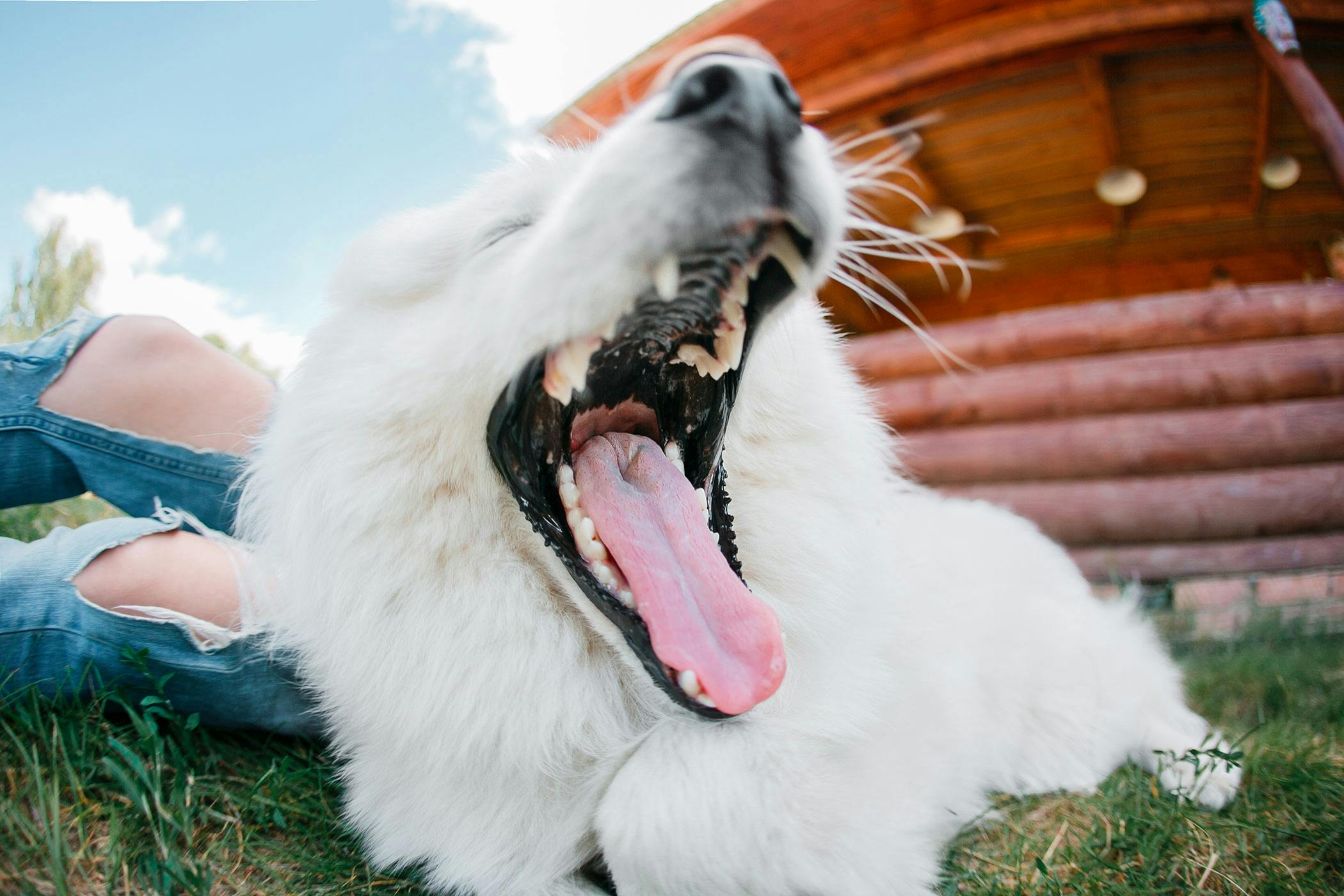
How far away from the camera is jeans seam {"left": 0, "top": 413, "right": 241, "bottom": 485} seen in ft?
5.22

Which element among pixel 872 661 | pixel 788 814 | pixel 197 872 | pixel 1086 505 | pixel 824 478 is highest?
pixel 1086 505

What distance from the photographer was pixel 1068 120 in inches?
227

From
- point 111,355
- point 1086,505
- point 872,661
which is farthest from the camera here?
point 1086,505

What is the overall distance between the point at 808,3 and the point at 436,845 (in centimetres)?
508

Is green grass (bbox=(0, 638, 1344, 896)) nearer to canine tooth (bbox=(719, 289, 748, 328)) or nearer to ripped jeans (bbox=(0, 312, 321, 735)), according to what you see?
ripped jeans (bbox=(0, 312, 321, 735))

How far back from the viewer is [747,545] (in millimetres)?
1218

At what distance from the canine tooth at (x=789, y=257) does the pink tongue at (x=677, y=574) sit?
1.31 ft

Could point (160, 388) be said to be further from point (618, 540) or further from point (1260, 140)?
point (1260, 140)

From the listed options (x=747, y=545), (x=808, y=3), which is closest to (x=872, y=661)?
(x=747, y=545)

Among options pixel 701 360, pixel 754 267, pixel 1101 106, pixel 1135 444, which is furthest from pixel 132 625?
pixel 1101 106

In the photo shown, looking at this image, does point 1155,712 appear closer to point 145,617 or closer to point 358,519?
point 358,519

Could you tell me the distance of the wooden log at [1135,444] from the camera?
3.85m

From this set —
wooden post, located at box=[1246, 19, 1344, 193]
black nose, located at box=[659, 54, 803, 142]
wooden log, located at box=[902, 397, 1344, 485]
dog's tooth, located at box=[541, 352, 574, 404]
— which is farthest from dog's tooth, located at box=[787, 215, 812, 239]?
wooden post, located at box=[1246, 19, 1344, 193]

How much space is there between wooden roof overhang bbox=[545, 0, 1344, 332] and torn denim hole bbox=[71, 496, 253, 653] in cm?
262
